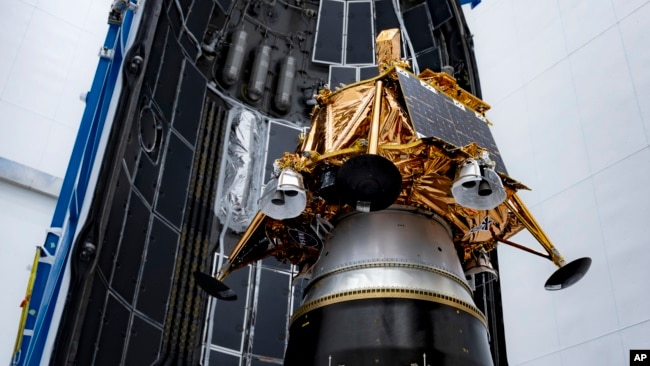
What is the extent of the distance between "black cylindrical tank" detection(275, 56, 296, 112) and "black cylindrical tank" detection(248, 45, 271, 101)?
0.23m

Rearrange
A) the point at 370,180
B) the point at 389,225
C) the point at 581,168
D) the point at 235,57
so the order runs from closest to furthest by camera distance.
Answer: the point at 370,180
the point at 389,225
the point at 235,57
the point at 581,168

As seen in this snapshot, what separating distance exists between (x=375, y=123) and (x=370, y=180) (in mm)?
911

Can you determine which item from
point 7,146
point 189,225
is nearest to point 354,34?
point 189,225

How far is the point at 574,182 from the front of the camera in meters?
10.9

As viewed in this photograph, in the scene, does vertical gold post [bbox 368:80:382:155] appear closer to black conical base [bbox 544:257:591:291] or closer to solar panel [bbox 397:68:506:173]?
solar panel [bbox 397:68:506:173]

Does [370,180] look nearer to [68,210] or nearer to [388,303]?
[388,303]

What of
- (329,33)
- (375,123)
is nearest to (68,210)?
(375,123)

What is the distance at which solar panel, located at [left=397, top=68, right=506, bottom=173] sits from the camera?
6123 mm

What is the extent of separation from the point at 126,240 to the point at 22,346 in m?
1.37

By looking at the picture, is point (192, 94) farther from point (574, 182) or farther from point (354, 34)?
point (574, 182)

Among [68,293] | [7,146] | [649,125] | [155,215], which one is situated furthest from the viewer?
[649,125]

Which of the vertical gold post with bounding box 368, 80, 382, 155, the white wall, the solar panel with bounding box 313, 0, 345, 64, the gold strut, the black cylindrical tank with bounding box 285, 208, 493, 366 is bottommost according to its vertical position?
the black cylindrical tank with bounding box 285, 208, 493, 366

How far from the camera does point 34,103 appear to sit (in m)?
9.54

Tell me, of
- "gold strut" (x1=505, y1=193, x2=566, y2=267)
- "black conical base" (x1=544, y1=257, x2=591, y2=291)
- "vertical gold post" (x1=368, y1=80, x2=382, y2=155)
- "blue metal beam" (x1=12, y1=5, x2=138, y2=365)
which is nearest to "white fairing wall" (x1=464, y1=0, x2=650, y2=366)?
"gold strut" (x1=505, y1=193, x2=566, y2=267)
